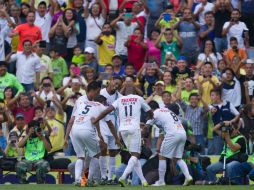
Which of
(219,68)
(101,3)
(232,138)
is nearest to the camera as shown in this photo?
(232,138)

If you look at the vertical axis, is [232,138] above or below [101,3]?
below

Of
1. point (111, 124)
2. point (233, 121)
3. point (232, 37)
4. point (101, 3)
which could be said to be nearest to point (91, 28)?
point (101, 3)

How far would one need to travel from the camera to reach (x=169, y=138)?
2452cm

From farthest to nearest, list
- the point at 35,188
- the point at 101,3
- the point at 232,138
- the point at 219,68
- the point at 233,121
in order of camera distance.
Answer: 1. the point at 101,3
2. the point at 219,68
3. the point at 233,121
4. the point at 232,138
5. the point at 35,188

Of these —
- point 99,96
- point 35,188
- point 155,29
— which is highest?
point 155,29

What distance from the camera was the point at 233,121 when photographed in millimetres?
27344

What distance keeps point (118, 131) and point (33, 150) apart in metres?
2.09

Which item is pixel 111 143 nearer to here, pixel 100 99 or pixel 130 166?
pixel 100 99

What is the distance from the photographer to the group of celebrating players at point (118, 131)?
23656 millimetres

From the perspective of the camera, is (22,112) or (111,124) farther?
(22,112)

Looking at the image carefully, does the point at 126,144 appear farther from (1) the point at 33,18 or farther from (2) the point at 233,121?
(1) the point at 33,18

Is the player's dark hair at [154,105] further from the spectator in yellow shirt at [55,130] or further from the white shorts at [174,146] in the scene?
the spectator in yellow shirt at [55,130]

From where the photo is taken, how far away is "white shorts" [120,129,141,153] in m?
24.0

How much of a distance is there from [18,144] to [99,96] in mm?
2551
